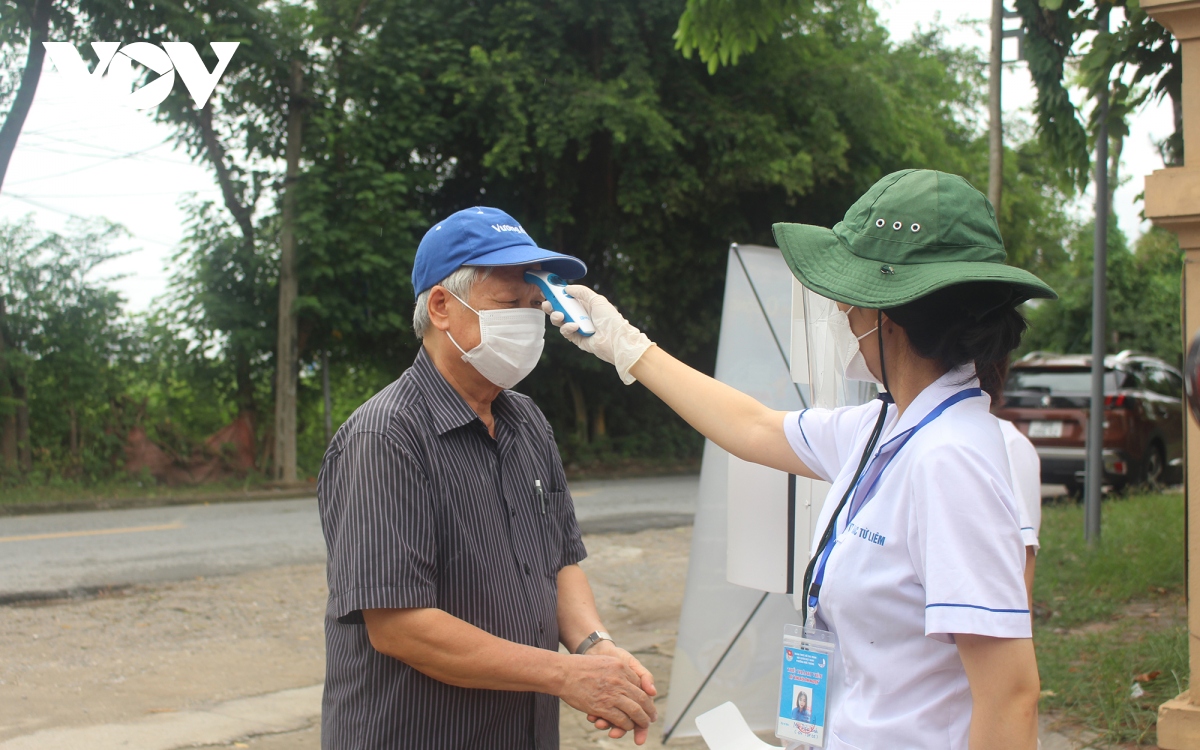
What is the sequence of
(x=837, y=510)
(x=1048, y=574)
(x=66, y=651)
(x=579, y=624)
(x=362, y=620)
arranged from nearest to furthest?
(x=837, y=510), (x=362, y=620), (x=579, y=624), (x=66, y=651), (x=1048, y=574)

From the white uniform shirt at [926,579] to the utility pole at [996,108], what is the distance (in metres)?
4.44

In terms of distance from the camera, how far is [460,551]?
6.63ft

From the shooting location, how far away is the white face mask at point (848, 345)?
1.84 m

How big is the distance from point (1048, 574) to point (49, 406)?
11.7 m

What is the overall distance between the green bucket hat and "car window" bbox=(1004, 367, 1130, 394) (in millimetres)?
10384

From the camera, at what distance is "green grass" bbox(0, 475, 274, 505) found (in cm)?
1168

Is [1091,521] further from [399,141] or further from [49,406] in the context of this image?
[49,406]

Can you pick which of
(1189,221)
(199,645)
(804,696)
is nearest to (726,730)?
(804,696)

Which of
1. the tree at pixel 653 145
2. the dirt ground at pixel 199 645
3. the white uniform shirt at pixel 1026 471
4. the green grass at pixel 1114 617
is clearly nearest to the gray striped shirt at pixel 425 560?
the white uniform shirt at pixel 1026 471

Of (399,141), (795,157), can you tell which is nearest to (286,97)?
(399,141)

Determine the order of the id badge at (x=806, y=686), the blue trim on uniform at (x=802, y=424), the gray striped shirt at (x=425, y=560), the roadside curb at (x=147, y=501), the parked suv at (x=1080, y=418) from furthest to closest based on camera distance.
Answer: the parked suv at (x=1080, y=418) → the roadside curb at (x=147, y=501) → the blue trim on uniform at (x=802, y=424) → the gray striped shirt at (x=425, y=560) → the id badge at (x=806, y=686)

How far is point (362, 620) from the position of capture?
6.36 ft

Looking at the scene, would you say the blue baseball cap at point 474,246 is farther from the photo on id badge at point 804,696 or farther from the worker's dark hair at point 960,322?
the photo on id badge at point 804,696

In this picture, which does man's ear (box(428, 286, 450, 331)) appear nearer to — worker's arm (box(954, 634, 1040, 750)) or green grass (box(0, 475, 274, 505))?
worker's arm (box(954, 634, 1040, 750))
